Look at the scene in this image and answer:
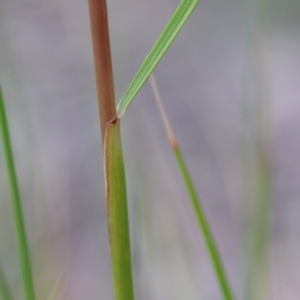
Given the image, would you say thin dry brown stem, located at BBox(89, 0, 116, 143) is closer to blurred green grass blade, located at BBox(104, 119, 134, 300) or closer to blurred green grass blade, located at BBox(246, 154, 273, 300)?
blurred green grass blade, located at BBox(104, 119, 134, 300)

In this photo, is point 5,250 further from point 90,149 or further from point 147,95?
point 147,95

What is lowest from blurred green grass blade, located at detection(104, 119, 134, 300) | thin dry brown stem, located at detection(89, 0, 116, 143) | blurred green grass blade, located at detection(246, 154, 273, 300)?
blurred green grass blade, located at detection(246, 154, 273, 300)

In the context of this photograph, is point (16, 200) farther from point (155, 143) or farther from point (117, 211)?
point (155, 143)

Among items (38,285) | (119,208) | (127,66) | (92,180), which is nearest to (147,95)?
(127,66)

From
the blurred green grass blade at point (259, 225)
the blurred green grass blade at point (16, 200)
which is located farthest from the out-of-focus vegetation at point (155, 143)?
the blurred green grass blade at point (16, 200)

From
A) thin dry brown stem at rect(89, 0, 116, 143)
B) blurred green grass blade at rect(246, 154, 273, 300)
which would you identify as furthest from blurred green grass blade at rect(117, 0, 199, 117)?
blurred green grass blade at rect(246, 154, 273, 300)

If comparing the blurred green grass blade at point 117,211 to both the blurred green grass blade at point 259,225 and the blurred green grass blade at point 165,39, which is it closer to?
the blurred green grass blade at point 165,39

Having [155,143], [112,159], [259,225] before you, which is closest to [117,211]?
[112,159]

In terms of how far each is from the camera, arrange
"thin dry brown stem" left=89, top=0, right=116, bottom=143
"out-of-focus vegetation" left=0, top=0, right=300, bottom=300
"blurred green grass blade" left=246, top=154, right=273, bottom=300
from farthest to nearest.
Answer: "out-of-focus vegetation" left=0, top=0, right=300, bottom=300 → "blurred green grass blade" left=246, top=154, right=273, bottom=300 → "thin dry brown stem" left=89, top=0, right=116, bottom=143
